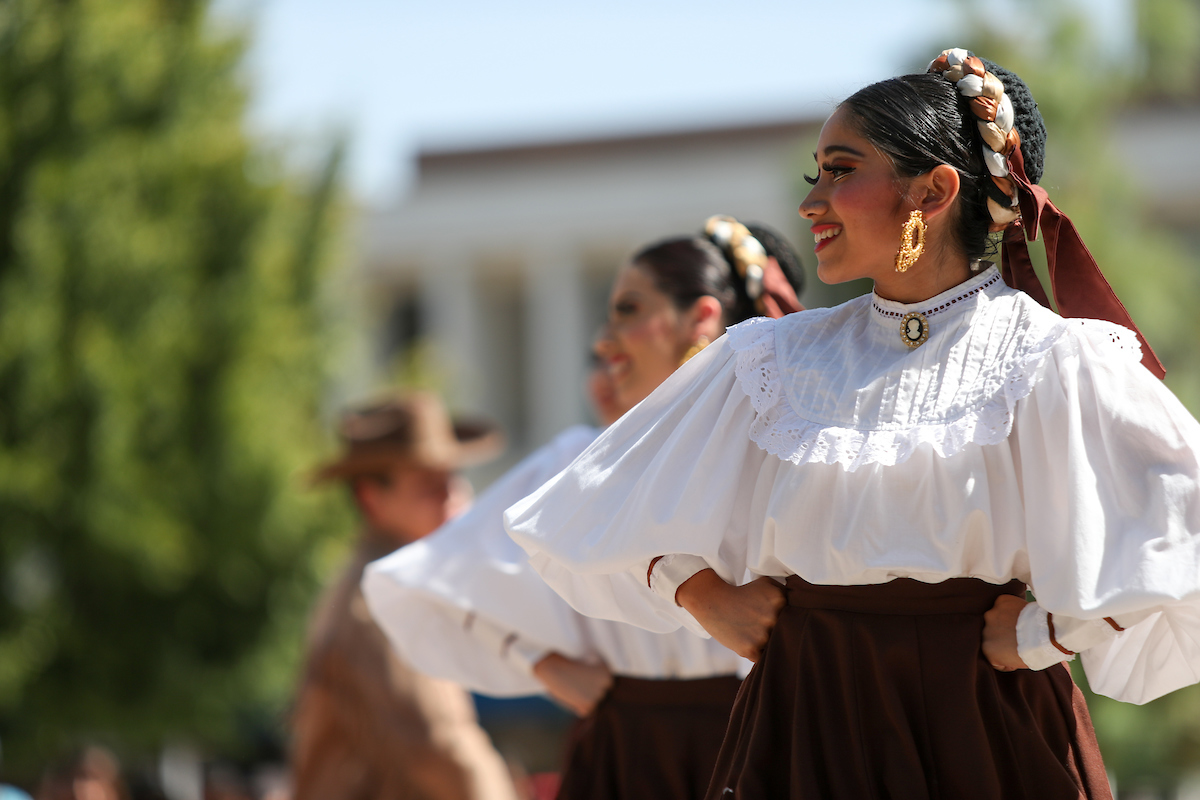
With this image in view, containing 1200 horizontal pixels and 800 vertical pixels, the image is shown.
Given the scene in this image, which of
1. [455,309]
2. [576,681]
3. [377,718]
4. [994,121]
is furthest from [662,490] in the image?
[455,309]

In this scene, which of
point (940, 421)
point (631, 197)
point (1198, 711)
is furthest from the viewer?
point (631, 197)

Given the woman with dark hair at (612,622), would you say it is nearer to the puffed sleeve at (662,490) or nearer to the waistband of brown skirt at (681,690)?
the waistband of brown skirt at (681,690)

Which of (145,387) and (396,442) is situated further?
(145,387)

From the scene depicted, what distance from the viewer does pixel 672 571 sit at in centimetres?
228

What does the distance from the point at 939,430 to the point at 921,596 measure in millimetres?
249

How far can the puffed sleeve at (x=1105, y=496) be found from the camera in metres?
1.85

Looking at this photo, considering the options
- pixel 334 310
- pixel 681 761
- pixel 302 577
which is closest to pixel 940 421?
pixel 681 761

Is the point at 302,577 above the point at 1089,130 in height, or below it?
below

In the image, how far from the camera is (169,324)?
998cm

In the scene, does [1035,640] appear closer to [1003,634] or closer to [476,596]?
[1003,634]

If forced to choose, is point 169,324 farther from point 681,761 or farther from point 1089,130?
point 681,761

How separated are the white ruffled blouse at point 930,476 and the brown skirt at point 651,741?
76 cm

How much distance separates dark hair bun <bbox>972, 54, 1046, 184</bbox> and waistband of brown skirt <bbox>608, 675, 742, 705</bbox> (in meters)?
1.30

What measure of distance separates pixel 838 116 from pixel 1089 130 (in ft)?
27.0
